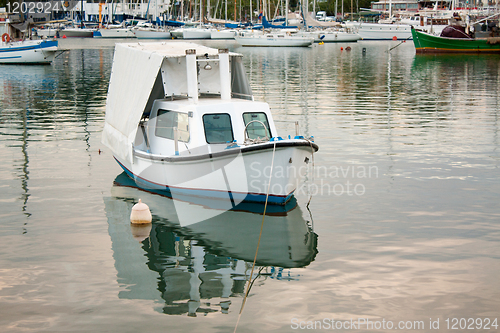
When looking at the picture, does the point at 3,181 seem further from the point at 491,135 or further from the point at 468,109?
the point at 468,109

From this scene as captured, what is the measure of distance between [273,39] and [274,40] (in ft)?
1.17

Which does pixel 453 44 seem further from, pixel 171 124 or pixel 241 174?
pixel 241 174

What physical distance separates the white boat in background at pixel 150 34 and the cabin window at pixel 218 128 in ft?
388

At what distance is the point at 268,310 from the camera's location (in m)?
9.77

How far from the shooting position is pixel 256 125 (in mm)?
15805

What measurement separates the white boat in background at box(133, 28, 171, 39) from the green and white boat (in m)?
64.3

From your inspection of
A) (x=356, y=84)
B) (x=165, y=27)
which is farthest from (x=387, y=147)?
(x=165, y=27)

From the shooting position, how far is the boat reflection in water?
1048 centimetres

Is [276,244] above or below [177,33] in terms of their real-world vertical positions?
below

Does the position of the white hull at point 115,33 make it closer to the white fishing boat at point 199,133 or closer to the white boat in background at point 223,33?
the white boat in background at point 223,33

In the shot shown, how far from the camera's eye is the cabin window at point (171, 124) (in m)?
15.8

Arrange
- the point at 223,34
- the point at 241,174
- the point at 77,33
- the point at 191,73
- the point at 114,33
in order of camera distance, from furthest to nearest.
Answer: the point at 77,33 < the point at 114,33 < the point at 223,34 < the point at 191,73 < the point at 241,174
